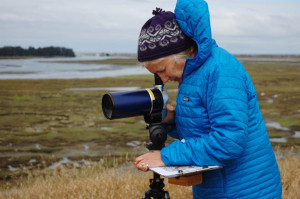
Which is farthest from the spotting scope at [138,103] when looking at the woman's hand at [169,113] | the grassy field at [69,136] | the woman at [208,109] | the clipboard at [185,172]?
the grassy field at [69,136]

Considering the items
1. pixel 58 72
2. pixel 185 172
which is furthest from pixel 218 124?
pixel 58 72

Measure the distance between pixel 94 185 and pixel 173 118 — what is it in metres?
2.17

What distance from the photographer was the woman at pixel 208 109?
1.73 meters

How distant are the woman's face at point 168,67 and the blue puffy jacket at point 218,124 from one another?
5 centimetres

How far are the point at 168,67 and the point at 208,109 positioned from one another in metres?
0.33

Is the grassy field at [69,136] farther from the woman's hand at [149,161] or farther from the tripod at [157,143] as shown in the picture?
the woman's hand at [149,161]

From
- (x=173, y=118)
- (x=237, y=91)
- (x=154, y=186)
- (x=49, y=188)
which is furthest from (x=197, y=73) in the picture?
(x=49, y=188)

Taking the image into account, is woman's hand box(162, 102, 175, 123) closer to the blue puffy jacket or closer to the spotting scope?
the spotting scope

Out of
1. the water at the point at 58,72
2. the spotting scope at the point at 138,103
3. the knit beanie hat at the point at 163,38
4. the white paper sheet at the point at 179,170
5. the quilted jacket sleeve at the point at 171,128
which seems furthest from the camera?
the water at the point at 58,72

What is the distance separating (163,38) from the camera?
71.0 inches

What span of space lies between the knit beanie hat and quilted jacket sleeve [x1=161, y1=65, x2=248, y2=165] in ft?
0.80

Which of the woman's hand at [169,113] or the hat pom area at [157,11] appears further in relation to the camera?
the woman's hand at [169,113]

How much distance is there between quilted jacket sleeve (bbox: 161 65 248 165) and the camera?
1700 mm

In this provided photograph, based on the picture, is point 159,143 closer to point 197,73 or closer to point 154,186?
point 154,186
